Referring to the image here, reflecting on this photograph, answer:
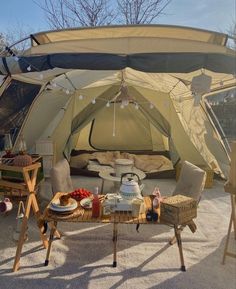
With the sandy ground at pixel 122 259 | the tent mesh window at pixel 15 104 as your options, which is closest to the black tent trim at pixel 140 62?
the sandy ground at pixel 122 259

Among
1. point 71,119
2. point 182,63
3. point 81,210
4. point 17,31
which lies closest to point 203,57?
point 182,63

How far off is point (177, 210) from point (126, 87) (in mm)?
3979

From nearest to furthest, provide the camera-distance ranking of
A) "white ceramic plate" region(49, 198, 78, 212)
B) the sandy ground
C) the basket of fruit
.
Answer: the sandy ground → "white ceramic plate" region(49, 198, 78, 212) → the basket of fruit

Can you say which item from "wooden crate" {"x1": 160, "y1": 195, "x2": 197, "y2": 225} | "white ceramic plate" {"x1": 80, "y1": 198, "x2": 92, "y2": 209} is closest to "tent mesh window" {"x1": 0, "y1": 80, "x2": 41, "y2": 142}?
"white ceramic plate" {"x1": 80, "y1": 198, "x2": 92, "y2": 209}

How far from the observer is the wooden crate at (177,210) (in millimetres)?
3000

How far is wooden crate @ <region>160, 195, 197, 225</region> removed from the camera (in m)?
3.00

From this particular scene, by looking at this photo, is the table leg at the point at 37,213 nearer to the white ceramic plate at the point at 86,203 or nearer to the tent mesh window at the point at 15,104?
the white ceramic plate at the point at 86,203

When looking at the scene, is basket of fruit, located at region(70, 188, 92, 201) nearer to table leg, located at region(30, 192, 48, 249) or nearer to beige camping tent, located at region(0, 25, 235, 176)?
table leg, located at region(30, 192, 48, 249)

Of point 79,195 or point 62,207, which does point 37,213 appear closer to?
point 62,207

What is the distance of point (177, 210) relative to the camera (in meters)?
2.98

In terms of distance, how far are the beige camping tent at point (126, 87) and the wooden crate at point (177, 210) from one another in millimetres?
1352

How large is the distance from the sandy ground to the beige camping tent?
6.28 ft

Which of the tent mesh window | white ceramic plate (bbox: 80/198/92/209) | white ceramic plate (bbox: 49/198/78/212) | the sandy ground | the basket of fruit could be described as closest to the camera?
the sandy ground

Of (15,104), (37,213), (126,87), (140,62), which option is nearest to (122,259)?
(37,213)
